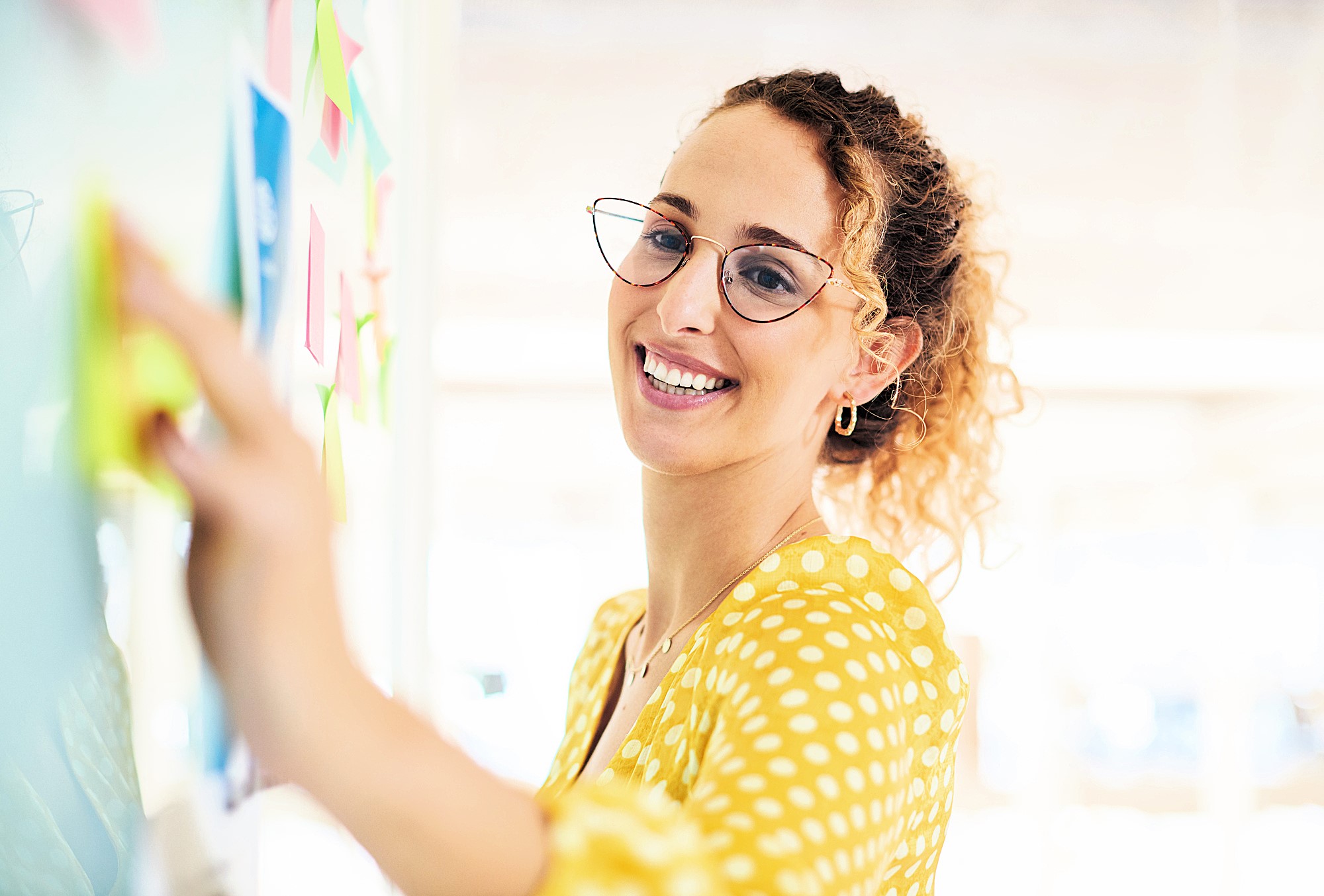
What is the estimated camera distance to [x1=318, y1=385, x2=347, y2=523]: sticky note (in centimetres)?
87

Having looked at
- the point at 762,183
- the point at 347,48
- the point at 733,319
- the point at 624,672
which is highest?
the point at 347,48

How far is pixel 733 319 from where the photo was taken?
34.2 inches

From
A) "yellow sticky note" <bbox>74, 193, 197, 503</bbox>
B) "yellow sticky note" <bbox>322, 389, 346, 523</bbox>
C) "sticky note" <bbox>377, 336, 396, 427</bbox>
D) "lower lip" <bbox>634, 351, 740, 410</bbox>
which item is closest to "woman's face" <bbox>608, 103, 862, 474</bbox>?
"lower lip" <bbox>634, 351, 740, 410</bbox>

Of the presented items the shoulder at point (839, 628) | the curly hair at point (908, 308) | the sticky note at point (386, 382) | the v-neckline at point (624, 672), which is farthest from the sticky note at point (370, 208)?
the shoulder at point (839, 628)

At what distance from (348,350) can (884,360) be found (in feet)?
1.54

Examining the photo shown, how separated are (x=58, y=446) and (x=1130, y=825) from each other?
7608mm

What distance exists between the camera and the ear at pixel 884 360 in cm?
Result: 98

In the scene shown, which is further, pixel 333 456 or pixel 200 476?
pixel 333 456

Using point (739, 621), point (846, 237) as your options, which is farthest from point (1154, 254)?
point (739, 621)

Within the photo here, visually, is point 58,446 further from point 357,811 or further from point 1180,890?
point 1180,890

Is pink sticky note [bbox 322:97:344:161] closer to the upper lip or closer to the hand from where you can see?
the upper lip

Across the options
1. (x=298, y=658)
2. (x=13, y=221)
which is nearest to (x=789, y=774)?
(x=298, y=658)

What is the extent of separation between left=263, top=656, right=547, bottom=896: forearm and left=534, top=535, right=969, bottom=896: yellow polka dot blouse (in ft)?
0.05

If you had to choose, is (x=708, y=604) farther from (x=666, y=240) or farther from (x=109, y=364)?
(x=109, y=364)
